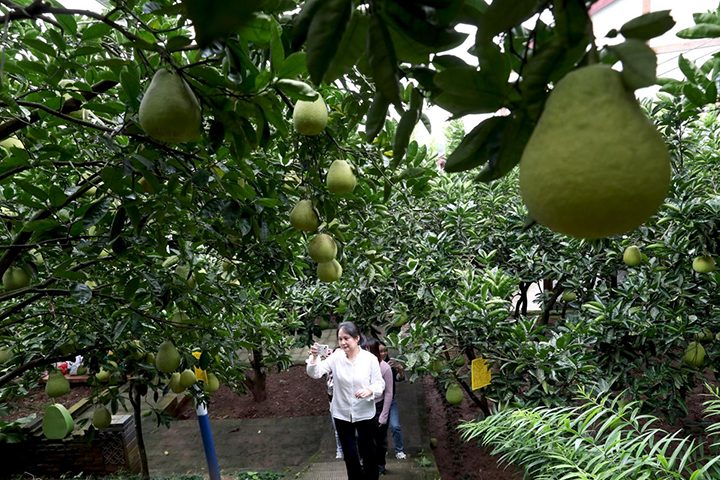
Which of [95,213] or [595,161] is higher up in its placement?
[95,213]

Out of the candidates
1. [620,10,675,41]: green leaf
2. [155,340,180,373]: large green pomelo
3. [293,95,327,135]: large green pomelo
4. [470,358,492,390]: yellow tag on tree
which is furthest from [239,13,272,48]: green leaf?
[470,358,492,390]: yellow tag on tree

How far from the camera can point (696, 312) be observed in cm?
297

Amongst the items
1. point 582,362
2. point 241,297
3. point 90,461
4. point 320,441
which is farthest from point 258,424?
point 582,362

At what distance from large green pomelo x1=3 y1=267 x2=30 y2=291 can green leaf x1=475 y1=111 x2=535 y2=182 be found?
230 cm

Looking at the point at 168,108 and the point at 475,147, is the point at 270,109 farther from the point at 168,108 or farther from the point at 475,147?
the point at 475,147

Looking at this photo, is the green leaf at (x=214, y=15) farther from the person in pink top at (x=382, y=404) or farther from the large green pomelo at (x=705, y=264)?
the person in pink top at (x=382, y=404)

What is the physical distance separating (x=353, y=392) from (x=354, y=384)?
73 mm

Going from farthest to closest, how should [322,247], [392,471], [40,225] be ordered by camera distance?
[392,471] < [322,247] < [40,225]

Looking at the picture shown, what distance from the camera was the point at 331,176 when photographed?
1.71m

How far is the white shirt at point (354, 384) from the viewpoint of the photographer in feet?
10.8

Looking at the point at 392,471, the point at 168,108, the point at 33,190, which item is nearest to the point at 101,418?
the point at 33,190

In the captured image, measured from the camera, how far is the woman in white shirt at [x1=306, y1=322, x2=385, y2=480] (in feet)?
10.8

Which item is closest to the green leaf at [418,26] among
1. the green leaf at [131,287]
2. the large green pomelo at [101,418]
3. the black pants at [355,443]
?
the green leaf at [131,287]

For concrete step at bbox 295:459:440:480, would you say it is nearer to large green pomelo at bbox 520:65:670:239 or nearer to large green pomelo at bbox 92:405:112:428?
large green pomelo at bbox 92:405:112:428
